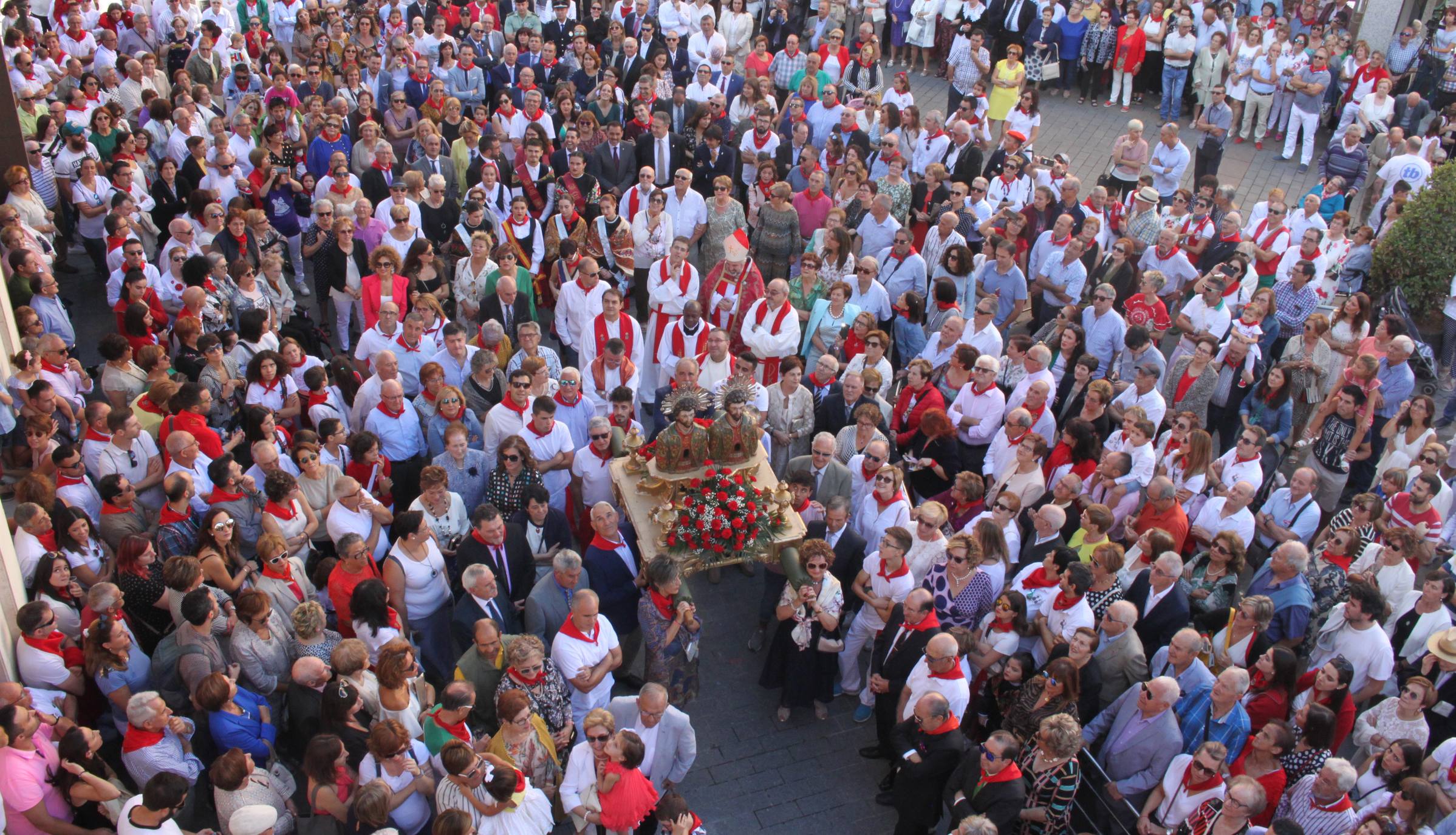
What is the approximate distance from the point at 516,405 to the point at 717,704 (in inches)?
101

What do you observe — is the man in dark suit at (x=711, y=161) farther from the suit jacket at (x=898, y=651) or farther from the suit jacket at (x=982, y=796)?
the suit jacket at (x=982, y=796)

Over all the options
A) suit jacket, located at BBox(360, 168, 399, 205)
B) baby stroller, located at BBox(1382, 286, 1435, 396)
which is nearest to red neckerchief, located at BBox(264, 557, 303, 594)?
suit jacket, located at BBox(360, 168, 399, 205)

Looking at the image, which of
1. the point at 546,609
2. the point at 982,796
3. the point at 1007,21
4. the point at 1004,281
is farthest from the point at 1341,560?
the point at 1007,21

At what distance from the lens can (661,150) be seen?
40.9ft

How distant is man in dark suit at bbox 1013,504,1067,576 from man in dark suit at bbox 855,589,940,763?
40.5 inches

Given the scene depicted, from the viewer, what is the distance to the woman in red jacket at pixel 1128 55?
57.8 ft

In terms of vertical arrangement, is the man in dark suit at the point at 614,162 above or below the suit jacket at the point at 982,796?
above

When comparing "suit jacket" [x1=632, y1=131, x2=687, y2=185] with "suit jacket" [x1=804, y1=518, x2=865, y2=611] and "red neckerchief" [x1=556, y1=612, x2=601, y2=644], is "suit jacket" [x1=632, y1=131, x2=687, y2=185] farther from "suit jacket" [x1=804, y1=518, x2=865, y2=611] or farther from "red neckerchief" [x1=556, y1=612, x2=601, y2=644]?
"red neckerchief" [x1=556, y1=612, x2=601, y2=644]

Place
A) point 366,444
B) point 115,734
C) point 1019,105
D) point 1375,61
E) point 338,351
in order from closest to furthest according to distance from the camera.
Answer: point 115,734 → point 366,444 → point 338,351 → point 1019,105 → point 1375,61

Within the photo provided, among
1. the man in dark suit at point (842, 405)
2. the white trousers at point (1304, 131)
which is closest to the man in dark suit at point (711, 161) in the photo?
the man in dark suit at point (842, 405)

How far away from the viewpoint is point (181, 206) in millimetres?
11219

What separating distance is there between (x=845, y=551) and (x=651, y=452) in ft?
4.92

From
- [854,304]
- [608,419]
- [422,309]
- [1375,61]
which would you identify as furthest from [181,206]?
[1375,61]

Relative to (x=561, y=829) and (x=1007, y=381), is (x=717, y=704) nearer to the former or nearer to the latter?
(x=561, y=829)
